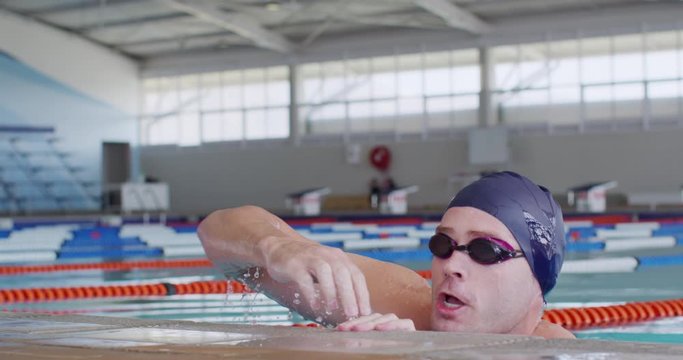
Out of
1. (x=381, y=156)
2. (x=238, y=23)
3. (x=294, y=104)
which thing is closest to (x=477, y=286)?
(x=238, y=23)

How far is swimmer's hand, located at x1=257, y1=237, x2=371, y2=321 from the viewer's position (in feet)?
6.64

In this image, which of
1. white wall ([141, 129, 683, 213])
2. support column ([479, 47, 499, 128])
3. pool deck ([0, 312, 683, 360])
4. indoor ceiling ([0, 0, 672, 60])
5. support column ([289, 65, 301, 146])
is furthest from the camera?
support column ([289, 65, 301, 146])

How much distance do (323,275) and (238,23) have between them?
22512 mm

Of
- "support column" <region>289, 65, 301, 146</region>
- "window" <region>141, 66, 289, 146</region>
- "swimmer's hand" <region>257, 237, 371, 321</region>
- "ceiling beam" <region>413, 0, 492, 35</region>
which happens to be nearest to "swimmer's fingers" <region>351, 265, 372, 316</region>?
"swimmer's hand" <region>257, 237, 371, 321</region>

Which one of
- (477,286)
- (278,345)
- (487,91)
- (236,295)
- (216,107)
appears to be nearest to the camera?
(278,345)

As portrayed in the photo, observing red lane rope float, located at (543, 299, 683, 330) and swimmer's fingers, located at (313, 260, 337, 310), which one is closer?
swimmer's fingers, located at (313, 260, 337, 310)

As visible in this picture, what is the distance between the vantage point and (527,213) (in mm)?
2338

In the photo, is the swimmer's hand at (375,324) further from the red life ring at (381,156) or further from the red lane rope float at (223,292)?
the red life ring at (381,156)

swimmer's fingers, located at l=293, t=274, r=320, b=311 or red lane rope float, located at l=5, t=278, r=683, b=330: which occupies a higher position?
swimmer's fingers, located at l=293, t=274, r=320, b=311

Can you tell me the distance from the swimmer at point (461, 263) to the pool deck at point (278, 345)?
0.10 meters

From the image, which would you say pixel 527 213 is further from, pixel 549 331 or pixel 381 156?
pixel 381 156

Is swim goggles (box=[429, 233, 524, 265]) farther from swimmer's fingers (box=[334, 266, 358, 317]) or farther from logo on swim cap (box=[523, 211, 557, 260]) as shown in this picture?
swimmer's fingers (box=[334, 266, 358, 317])

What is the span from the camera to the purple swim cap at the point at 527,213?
7.57ft

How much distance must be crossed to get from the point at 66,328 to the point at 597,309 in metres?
3.60
